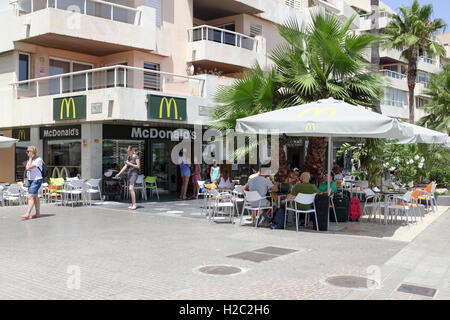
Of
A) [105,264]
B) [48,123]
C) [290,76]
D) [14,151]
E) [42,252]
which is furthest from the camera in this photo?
[14,151]

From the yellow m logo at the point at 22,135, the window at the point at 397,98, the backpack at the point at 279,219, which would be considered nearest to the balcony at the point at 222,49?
the yellow m logo at the point at 22,135

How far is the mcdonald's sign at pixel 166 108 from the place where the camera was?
54.1ft

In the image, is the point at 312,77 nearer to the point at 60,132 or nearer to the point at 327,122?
the point at 327,122

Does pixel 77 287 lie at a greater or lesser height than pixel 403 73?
lesser

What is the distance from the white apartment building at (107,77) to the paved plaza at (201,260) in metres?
5.96

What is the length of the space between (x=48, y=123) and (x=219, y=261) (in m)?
13.1

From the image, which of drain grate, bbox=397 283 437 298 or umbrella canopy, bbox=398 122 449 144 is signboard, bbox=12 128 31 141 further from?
drain grate, bbox=397 283 437 298

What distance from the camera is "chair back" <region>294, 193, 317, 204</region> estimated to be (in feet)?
33.9

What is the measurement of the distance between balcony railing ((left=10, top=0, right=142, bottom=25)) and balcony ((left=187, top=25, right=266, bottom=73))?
330cm

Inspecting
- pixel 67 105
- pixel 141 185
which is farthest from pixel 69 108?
pixel 141 185
